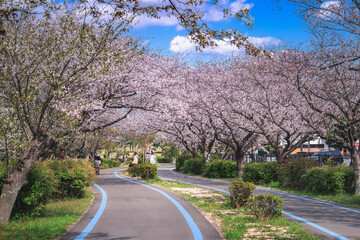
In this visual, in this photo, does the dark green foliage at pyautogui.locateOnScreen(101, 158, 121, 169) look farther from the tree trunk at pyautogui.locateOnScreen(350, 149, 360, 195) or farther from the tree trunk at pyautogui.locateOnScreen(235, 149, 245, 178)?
the tree trunk at pyautogui.locateOnScreen(350, 149, 360, 195)

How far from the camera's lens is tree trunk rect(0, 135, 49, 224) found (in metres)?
9.14

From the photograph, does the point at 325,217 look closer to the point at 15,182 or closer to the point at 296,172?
the point at 296,172

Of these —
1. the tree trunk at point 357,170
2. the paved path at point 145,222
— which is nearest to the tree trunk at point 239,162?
the tree trunk at point 357,170

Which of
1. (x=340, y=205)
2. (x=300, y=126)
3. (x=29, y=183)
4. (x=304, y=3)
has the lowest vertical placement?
(x=340, y=205)

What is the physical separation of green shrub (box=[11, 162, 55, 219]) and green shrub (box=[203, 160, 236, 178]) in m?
19.6

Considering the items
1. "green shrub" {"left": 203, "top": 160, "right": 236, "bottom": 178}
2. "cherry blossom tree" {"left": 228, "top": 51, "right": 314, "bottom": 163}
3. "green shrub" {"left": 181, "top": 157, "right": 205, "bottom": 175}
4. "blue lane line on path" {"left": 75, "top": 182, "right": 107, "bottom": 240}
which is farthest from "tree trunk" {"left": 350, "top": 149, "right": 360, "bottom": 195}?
"green shrub" {"left": 181, "top": 157, "right": 205, "bottom": 175}

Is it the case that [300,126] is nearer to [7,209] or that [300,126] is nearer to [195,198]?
[195,198]

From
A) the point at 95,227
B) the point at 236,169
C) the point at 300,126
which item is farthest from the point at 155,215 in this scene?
the point at 236,169

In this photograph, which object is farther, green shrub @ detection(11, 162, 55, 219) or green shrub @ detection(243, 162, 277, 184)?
green shrub @ detection(243, 162, 277, 184)

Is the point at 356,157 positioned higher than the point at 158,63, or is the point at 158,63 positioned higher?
the point at 158,63

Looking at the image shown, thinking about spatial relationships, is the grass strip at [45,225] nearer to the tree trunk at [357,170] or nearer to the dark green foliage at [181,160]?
the tree trunk at [357,170]

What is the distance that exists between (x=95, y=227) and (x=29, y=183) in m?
2.77

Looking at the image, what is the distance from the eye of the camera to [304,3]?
11430 mm

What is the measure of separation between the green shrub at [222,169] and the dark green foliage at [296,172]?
8.50 metres
